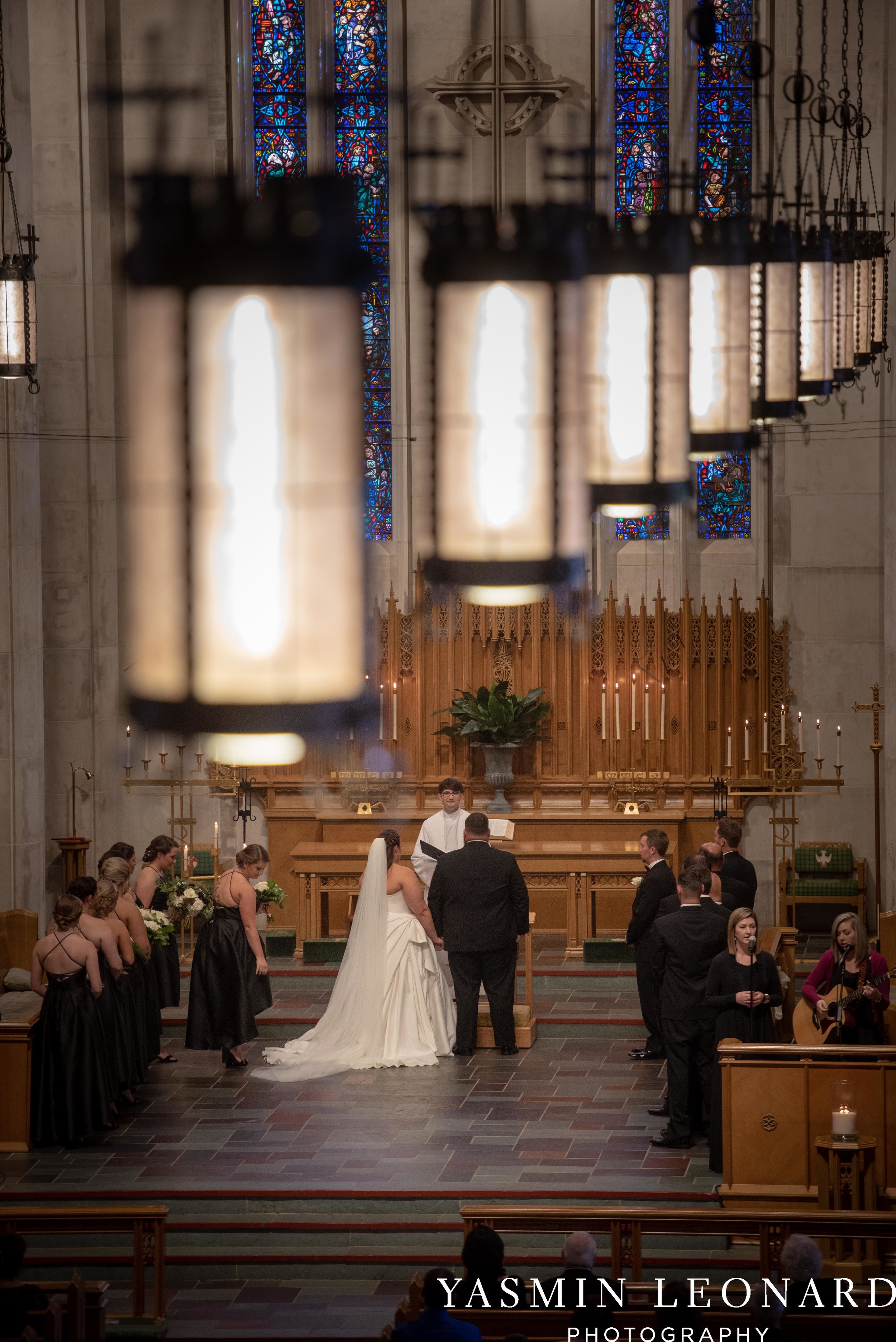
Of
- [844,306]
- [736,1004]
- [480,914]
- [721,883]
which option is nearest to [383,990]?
[480,914]

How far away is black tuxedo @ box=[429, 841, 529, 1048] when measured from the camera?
38.5ft

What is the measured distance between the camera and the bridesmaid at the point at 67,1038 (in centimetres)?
1029

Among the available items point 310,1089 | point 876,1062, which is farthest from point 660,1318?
point 310,1089

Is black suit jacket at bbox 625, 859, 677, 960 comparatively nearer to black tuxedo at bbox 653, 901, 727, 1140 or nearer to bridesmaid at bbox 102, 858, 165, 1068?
black tuxedo at bbox 653, 901, 727, 1140

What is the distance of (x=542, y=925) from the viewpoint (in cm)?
1630

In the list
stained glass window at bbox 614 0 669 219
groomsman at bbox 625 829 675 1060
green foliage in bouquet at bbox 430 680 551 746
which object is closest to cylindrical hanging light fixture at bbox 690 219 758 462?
groomsman at bbox 625 829 675 1060

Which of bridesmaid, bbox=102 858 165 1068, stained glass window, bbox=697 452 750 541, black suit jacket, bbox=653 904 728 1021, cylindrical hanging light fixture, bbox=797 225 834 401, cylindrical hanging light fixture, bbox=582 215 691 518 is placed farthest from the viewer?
stained glass window, bbox=697 452 750 541

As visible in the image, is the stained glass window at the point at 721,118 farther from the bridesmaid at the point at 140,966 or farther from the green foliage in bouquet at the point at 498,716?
the bridesmaid at the point at 140,966

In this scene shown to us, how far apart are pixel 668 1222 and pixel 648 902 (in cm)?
396

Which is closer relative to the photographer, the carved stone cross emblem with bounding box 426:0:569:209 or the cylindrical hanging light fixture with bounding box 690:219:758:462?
the cylindrical hanging light fixture with bounding box 690:219:758:462

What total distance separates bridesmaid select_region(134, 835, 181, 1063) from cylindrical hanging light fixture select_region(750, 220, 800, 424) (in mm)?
5876

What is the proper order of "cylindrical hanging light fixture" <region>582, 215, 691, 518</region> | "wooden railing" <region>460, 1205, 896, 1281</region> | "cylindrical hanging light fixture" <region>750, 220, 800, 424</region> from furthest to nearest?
1. "wooden railing" <region>460, 1205, 896, 1281</region>
2. "cylindrical hanging light fixture" <region>750, 220, 800, 424</region>
3. "cylindrical hanging light fixture" <region>582, 215, 691, 518</region>

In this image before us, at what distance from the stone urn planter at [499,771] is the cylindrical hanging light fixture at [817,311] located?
8.27m

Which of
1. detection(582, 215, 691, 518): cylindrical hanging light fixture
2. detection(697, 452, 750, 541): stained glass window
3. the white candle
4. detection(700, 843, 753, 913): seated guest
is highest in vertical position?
detection(697, 452, 750, 541): stained glass window
